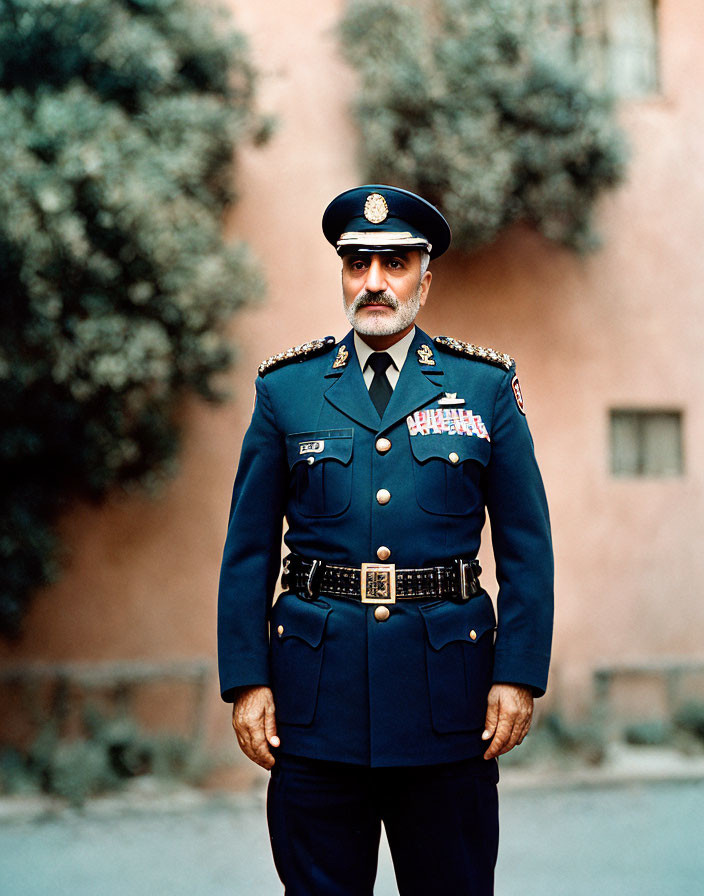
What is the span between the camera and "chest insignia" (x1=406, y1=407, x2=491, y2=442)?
238 cm

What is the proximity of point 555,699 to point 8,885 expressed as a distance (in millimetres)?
3890

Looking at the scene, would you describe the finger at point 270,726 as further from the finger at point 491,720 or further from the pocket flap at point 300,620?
the finger at point 491,720

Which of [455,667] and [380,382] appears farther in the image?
[380,382]

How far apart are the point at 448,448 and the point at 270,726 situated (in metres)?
0.73

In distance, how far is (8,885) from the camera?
14.4ft

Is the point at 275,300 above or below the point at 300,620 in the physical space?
above

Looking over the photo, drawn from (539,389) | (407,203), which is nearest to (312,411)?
(407,203)

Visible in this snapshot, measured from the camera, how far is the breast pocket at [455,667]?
226 cm

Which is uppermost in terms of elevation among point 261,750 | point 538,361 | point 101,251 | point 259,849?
point 101,251

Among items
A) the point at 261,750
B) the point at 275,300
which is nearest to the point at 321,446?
the point at 261,750

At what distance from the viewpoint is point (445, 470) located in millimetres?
2350

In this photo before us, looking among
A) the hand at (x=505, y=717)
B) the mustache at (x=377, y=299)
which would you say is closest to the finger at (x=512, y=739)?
the hand at (x=505, y=717)

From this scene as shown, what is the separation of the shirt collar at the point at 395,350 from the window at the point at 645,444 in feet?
17.4

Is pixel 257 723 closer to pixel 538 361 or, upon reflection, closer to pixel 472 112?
pixel 472 112
